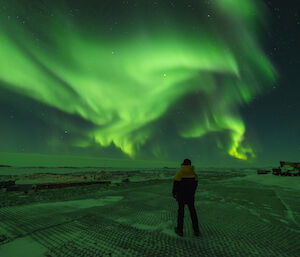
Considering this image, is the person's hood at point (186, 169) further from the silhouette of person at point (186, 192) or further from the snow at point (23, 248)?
the snow at point (23, 248)

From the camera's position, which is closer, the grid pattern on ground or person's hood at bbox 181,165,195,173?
the grid pattern on ground

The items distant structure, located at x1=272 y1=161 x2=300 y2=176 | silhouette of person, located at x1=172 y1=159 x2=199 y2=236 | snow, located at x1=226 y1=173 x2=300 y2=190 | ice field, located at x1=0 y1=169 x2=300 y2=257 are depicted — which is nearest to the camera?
ice field, located at x1=0 y1=169 x2=300 y2=257

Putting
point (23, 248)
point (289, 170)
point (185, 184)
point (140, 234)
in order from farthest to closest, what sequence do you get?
point (289, 170)
point (140, 234)
point (185, 184)
point (23, 248)

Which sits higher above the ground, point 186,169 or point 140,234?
point 186,169

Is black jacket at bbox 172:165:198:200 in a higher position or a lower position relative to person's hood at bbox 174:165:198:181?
lower

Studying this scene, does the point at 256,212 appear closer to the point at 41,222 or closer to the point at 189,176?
the point at 189,176

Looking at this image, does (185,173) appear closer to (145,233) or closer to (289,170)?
(145,233)

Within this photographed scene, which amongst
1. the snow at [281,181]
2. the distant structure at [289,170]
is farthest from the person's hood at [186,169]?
the distant structure at [289,170]

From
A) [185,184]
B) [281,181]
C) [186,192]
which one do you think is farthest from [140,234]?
[281,181]

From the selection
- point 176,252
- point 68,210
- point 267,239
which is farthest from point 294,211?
point 68,210

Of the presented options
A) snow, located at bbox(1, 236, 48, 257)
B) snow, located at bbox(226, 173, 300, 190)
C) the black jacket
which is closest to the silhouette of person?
the black jacket

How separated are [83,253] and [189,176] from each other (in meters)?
2.67

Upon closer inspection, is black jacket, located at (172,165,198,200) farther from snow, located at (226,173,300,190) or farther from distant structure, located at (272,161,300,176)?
distant structure, located at (272,161,300,176)

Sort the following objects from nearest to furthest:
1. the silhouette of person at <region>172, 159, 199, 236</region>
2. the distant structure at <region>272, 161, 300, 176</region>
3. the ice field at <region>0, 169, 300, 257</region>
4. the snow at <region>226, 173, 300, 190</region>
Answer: the ice field at <region>0, 169, 300, 257</region>
the silhouette of person at <region>172, 159, 199, 236</region>
the snow at <region>226, 173, 300, 190</region>
the distant structure at <region>272, 161, 300, 176</region>
